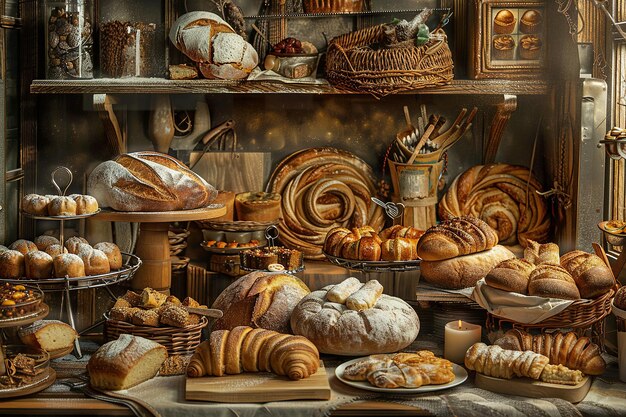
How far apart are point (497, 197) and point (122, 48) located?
6.59ft

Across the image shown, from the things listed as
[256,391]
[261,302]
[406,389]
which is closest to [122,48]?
[261,302]

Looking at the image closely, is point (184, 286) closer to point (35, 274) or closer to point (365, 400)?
point (35, 274)

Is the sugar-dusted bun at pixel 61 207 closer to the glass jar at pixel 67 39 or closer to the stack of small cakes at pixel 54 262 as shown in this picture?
the stack of small cakes at pixel 54 262

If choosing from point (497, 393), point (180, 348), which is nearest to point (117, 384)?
point (180, 348)

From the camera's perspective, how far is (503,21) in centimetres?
436

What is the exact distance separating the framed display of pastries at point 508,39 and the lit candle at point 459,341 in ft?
5.43

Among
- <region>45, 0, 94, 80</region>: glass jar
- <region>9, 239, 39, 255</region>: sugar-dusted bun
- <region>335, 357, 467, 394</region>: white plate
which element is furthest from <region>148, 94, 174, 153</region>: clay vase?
<region>335, 357, 467, 394</region>: white plate

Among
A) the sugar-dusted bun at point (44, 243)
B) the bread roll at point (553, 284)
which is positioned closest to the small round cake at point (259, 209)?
the sugar-dusted bun at point (44, 243)

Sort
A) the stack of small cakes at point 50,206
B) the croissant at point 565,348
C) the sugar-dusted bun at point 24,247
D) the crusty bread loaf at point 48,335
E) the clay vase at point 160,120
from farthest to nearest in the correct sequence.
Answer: the clay vase at point 160,120
the sugar-dusted bun at point 24,247
the stack of small cakes at point 50,206
the crusty bread loaf at point 48,335
the croissant at point 565,348

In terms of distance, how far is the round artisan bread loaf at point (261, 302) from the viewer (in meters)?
3.17

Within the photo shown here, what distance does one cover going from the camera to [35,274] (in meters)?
3.12

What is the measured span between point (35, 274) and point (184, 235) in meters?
1.52

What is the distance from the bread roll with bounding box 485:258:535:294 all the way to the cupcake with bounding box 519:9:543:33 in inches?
64.2

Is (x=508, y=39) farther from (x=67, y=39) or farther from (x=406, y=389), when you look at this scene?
(x=406, y=389)
